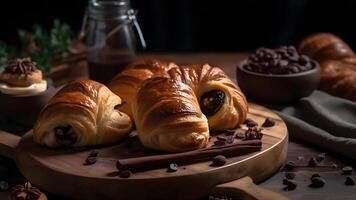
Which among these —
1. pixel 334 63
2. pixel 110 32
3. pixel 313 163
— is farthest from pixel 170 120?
pixel 334 63

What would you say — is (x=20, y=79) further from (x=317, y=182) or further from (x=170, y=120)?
(x=317, y=182)

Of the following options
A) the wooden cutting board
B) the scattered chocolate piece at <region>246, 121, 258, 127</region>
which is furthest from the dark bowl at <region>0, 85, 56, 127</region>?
the scattered chocolate piece at <region>246, 121, 258, 127</region>

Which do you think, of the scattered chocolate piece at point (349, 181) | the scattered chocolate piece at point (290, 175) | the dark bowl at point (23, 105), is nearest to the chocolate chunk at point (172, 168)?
the scattered chocolate piece at point (290, 175)

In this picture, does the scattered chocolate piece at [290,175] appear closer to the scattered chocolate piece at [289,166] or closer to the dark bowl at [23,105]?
the scattered chocolate piece at [289,166]

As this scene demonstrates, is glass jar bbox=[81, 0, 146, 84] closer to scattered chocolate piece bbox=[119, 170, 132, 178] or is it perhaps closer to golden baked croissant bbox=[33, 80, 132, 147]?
golden baked croissant bbox=[33, 80, 132, 147]

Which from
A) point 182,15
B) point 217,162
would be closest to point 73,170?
point 217,162

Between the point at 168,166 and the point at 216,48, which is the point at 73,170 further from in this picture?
the point at 216,48

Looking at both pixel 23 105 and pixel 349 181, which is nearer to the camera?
pixel 349 181
